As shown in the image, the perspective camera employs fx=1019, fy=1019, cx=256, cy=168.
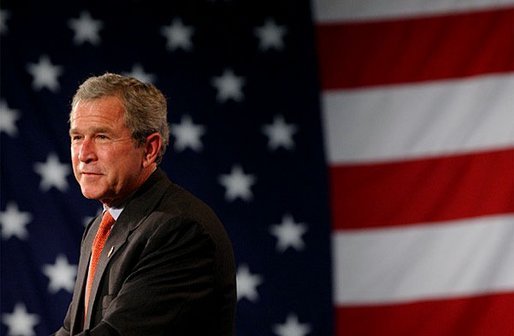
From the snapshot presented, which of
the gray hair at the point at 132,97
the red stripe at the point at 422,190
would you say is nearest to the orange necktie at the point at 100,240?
the gray hair at the point at 132,97

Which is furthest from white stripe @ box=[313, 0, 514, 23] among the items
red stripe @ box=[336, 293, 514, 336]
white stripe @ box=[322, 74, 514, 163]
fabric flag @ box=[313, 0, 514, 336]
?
red stripe @ box=[336, 293, 514, 336]

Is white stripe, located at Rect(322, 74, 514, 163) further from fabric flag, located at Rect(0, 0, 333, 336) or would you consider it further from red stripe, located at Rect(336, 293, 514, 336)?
red stripe, located at Rect(336, 293, 514, 336)

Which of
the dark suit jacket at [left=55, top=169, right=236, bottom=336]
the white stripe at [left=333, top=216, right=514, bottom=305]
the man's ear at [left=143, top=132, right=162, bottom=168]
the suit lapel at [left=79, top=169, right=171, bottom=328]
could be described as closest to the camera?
the dark suit jacket at [left=55, top=169, right=236, bottom=336]

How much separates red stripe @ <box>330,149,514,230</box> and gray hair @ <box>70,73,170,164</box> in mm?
2043

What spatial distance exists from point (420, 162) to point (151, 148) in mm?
2108

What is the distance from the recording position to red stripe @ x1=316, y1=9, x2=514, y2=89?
4203 mm

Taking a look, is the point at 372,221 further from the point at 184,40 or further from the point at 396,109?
the point at 184,40

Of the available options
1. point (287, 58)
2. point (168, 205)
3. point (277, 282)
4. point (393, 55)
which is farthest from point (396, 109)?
point (168, 205)

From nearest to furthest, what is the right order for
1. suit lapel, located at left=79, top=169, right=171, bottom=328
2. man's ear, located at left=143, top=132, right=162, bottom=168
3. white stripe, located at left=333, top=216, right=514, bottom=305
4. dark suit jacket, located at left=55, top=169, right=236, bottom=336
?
dark suit jacket, located at left=55, top=169, right=236, bottom=336 < suit lapel, located at left=79, top=169, right=171, bottom=328 < man's ear, located at left=143, top=132, right=162, bottom=168 < white stripe, located at left=333, top=216, right=514, bottom=305

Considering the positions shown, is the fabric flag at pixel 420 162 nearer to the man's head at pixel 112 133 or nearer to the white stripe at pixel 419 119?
the white stripe at pixel 419 119

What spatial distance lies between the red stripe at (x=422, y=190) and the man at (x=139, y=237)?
78.3 inches

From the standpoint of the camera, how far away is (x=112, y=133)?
87.8 inches

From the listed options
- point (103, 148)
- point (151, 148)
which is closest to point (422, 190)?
point (151, 148)

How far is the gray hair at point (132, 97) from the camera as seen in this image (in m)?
2.25
